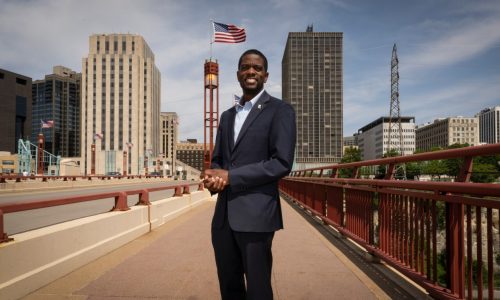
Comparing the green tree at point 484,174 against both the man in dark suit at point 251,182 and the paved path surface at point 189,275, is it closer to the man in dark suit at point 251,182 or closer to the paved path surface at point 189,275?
the man in dark suit at point 251,182

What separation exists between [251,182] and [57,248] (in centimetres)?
374

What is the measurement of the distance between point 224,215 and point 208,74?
57365 millimetres

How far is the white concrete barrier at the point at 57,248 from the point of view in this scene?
397cm

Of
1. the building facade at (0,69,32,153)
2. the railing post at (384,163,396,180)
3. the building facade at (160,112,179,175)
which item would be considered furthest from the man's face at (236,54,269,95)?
the building facade at (160,112,179,175)

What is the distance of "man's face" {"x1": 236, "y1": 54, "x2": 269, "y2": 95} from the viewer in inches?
99.7

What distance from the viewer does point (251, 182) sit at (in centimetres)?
225

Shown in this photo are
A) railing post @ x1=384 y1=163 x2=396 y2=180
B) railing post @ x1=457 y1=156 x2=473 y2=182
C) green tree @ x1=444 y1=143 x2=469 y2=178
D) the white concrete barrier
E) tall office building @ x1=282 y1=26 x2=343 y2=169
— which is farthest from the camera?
tall office building @ x1=282 y1=26 x2=343 y2=169

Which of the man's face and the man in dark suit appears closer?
the man in dark suit

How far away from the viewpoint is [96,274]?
5004 millimetres

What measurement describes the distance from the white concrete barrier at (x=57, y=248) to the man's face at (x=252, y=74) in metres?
3.13

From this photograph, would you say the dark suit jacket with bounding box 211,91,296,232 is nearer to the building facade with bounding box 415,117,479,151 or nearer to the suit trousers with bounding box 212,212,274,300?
the suit trousers with bounding box 212,212,274,300

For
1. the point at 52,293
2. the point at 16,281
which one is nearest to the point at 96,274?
the point at 52,293

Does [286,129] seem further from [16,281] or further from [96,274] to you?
[96,274]

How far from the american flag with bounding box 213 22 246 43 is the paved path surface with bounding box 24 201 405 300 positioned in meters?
21.8
